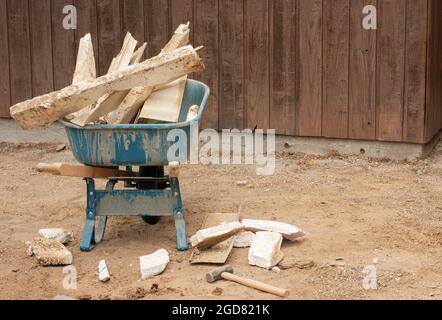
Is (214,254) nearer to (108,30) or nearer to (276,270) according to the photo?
(276,270)

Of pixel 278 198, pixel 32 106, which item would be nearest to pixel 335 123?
pixel 278 198

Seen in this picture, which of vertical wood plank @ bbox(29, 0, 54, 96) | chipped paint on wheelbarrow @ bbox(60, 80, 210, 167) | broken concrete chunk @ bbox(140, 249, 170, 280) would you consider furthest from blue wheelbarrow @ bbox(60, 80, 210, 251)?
vertical wood plank @ bbox(29, 0, 54, 96)

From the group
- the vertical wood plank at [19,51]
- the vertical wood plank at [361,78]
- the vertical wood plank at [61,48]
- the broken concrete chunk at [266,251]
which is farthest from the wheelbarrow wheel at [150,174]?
the vertical wood plank at [19,51]

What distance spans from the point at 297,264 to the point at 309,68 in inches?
136

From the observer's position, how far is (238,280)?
5.06 meters

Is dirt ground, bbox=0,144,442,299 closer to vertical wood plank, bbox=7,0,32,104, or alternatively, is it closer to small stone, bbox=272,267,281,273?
small stone, bbox=272,267,281,273

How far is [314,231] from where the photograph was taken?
6.11 m

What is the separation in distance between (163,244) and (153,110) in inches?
37.3

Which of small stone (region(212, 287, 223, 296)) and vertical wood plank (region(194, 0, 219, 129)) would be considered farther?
vertical wood plank (region(194, 0, 219, 129))

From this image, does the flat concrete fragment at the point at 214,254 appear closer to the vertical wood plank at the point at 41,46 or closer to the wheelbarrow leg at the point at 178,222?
the wheelbarrow leg at the point at 178,222

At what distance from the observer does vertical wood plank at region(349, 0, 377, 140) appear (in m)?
8.13

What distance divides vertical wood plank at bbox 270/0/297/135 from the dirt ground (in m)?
0.40

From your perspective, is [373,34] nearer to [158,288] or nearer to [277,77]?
[277,77]

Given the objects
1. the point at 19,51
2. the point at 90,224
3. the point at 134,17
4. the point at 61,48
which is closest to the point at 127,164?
the point at 90,224
